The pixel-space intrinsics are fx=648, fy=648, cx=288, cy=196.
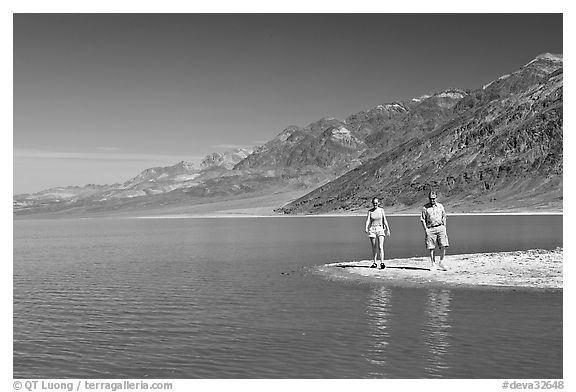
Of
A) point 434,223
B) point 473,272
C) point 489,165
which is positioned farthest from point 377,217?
point 489,165

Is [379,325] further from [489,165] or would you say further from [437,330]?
[489,165]

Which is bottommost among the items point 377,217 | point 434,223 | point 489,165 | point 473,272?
point 473,272

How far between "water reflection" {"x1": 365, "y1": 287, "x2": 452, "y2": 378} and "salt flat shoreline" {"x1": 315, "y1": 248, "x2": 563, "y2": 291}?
2.08 m

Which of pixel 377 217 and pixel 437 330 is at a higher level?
pixel 377 217

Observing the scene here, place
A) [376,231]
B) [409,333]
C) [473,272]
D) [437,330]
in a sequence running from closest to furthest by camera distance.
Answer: [409,333] → [437,330] → [473,272] → [376,231]

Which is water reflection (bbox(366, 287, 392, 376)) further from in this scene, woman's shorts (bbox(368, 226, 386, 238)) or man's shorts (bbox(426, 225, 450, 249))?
woman's shorts (bbox(368, 226, 386, 238))

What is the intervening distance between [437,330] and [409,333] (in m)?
0.71

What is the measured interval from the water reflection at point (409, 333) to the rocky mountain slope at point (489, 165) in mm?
120566

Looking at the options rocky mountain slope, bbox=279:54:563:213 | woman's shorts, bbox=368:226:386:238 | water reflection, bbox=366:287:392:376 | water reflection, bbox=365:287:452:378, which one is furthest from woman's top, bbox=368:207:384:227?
rocky mountain slope, bbox=279:54:563:213

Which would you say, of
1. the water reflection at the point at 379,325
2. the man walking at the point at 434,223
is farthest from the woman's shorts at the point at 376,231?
the water reflection at the point at 379,325

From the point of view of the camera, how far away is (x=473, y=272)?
80.3 ft

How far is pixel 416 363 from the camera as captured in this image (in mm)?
12188

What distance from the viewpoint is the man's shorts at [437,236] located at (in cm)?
2455

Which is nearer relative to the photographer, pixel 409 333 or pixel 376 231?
pixel 409 333
